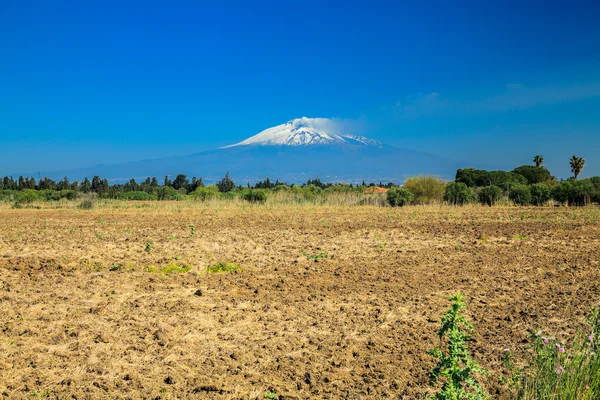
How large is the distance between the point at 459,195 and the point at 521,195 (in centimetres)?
394

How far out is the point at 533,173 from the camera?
5188 centimetres

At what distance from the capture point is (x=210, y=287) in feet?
26.2

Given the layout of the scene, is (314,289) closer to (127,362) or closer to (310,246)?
(127,362)

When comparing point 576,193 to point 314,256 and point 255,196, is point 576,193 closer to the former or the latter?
point 255,196

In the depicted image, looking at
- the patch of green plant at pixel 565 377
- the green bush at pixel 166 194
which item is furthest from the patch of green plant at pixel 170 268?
the green bush at pixel 166 194

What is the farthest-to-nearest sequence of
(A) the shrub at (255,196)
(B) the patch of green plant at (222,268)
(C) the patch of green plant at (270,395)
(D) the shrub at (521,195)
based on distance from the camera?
1. (A) the shrub at (255,196)
2. (D) the shrub at (521,195)
3. (B) the patch of green plant at (222,268)
4. (C) the patch of green plant at (270,395)

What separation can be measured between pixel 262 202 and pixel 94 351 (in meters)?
25.9

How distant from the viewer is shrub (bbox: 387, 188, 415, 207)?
30359 millimetres

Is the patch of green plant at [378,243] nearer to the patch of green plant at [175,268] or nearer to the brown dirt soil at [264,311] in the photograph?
the brown dirt soil at [264,311]

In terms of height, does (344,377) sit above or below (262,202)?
below

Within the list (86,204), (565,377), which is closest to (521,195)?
(86,204)

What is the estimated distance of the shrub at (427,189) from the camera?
32.7 metres

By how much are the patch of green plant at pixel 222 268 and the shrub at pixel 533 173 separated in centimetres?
4883

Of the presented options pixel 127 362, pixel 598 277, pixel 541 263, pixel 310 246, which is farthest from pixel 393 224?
pixel 127 362
